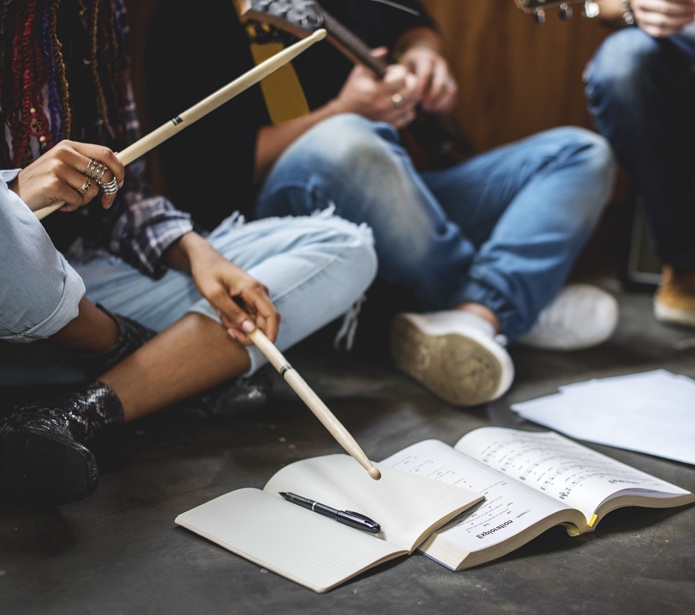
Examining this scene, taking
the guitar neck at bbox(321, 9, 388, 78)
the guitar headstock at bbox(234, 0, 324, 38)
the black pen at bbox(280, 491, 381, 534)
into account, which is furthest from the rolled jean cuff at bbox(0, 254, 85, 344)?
the guitar neck at bbox(321, 9, 388, 78)

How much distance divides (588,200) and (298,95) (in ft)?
1.96

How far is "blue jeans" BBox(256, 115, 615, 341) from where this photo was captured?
4.00 feet

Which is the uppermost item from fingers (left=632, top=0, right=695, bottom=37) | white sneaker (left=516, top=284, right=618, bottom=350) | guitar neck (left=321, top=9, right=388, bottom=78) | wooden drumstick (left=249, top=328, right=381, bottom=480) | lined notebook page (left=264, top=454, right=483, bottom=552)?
guitar neck (left=321, top=9, right=388, bottom=78)

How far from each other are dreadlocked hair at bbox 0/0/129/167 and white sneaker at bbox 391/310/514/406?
0.53 metres

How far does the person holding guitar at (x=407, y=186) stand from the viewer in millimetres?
1204

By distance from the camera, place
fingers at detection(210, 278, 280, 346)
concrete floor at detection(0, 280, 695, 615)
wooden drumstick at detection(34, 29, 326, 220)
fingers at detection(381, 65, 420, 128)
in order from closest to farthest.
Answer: concrete floor at detection(0, 280, 695, 615) → wooden drumstick at detection(34, 29, 326, 220) → fingers at detection(210, 278, 280, 346) → fingers at detection(381, 65, 420, 128)

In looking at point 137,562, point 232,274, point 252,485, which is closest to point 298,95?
point 232,274

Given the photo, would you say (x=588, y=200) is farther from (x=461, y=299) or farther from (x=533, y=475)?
(x=533, y=475)

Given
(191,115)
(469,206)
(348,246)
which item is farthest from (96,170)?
(469,206)

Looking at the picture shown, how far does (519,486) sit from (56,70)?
0.69 m

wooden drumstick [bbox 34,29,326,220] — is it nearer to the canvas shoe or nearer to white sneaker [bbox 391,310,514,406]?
white sneaker [bbox 391,310,514,406]

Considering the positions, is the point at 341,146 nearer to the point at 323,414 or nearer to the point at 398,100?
the point at 398,100

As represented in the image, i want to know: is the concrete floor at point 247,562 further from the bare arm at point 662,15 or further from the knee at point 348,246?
the bare arm at point 662,15

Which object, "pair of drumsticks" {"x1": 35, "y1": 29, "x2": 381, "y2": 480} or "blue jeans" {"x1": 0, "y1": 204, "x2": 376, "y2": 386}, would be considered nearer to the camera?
"pair of drumsticks" {"x1": 35, "y1": 29, "x2": 381, "y2": 480}
